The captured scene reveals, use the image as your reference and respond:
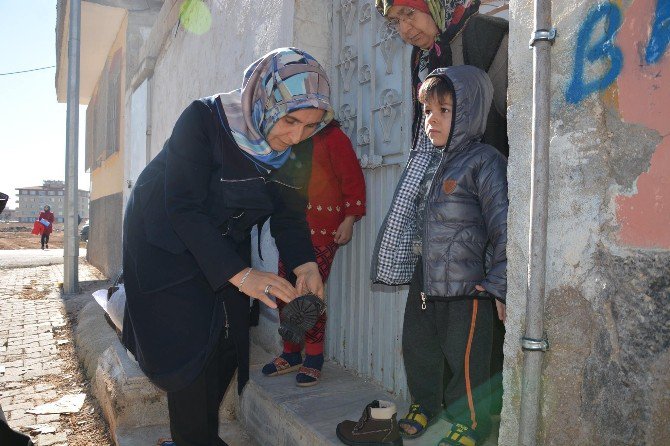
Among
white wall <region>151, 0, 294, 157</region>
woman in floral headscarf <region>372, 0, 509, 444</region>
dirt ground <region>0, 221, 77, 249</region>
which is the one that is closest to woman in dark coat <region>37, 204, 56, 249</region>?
dirt ground <region>0, 221, 77, 249</region>

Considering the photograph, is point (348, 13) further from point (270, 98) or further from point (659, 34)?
point (659, 34)

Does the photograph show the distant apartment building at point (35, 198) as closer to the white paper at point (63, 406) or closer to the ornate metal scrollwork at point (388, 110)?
the white paper at point (63, 406)

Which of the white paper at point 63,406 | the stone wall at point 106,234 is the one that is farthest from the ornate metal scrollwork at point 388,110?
the stone wall at point 106,234

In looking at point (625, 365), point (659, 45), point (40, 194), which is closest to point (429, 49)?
point (659, 45)

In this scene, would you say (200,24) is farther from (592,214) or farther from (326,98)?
(592,214)

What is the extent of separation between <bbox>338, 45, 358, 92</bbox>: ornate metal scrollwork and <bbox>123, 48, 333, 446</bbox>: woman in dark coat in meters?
1.39

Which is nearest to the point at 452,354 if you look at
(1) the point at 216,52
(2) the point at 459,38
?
(2) the point at 459,38

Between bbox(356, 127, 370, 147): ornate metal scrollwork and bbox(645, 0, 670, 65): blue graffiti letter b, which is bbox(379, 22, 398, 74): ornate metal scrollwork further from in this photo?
bbox(645, 0, 670, 65): blue graffiti letter b

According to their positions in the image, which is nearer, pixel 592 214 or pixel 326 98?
pixel 592 214

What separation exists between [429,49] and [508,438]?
1693 millimetres

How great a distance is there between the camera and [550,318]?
1.53 meters

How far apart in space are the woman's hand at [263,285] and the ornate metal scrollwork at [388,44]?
66.5 inches

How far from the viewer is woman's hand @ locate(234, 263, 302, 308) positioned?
1.80 meters

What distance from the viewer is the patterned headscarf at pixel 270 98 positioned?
6.35 ft
